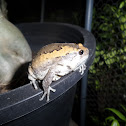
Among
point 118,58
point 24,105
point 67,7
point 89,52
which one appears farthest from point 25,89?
point 67,7

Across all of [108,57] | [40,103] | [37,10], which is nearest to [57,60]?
[40,103]

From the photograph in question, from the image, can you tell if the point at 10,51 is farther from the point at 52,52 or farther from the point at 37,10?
the point at 37,10

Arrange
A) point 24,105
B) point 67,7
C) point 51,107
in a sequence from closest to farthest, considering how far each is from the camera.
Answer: point 24,105, point 51,107, point 67,7

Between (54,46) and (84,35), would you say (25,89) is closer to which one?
(54,46)

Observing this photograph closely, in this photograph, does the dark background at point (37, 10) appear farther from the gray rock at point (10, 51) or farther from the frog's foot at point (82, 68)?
the frog's foot at point (82, 68)

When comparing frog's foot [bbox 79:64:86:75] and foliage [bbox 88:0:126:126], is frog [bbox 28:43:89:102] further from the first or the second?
foliage [bbox 88:0:126:126]

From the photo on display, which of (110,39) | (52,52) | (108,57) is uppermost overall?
(52,52)

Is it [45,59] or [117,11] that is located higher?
[117,11]

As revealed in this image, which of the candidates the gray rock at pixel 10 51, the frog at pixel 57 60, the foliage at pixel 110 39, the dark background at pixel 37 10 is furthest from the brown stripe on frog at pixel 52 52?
the dark background at pixel 37 10
